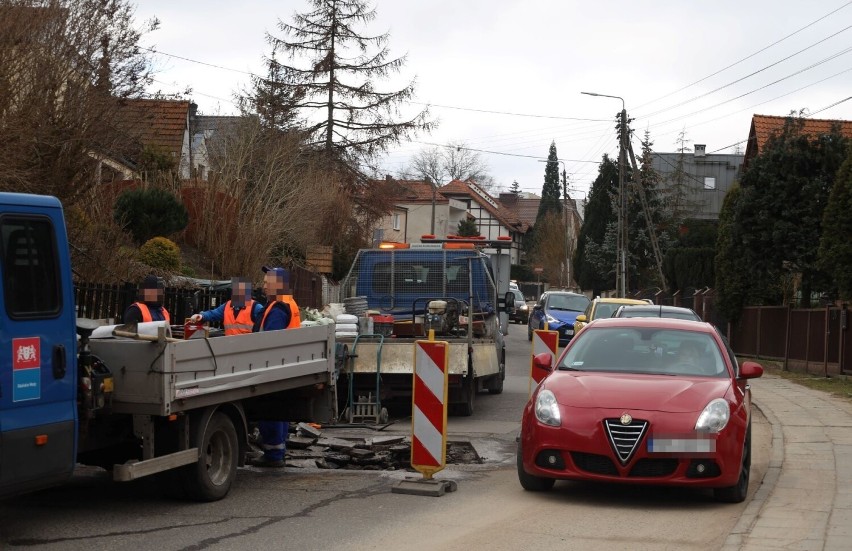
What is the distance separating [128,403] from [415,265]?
9637 mm

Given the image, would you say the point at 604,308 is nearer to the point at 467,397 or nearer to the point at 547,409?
the point at 467,397

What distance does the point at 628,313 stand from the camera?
56.1 feet

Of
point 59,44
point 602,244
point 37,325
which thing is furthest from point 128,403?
point 602,244

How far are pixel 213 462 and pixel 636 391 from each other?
11.3 feet

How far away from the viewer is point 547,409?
→ 345 inches

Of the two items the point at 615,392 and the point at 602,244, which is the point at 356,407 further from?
the point at 602,244

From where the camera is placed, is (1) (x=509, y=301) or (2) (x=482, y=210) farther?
(2) (x=482, y=210)

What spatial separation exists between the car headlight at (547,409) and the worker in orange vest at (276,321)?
2.58 m

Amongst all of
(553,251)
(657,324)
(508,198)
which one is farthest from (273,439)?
(508,198)

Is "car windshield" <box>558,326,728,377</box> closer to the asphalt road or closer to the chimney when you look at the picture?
the asphalt road

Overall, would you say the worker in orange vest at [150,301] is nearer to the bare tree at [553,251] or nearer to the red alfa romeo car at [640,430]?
the red alfa romeo car at [640,430]

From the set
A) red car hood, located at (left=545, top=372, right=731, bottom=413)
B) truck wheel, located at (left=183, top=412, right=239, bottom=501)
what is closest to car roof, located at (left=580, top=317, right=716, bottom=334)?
red car hood, located at (left=545, top=372, right=731, bottom=413)

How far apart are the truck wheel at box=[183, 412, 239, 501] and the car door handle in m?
1.49

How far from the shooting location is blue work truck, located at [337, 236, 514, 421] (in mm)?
14148
